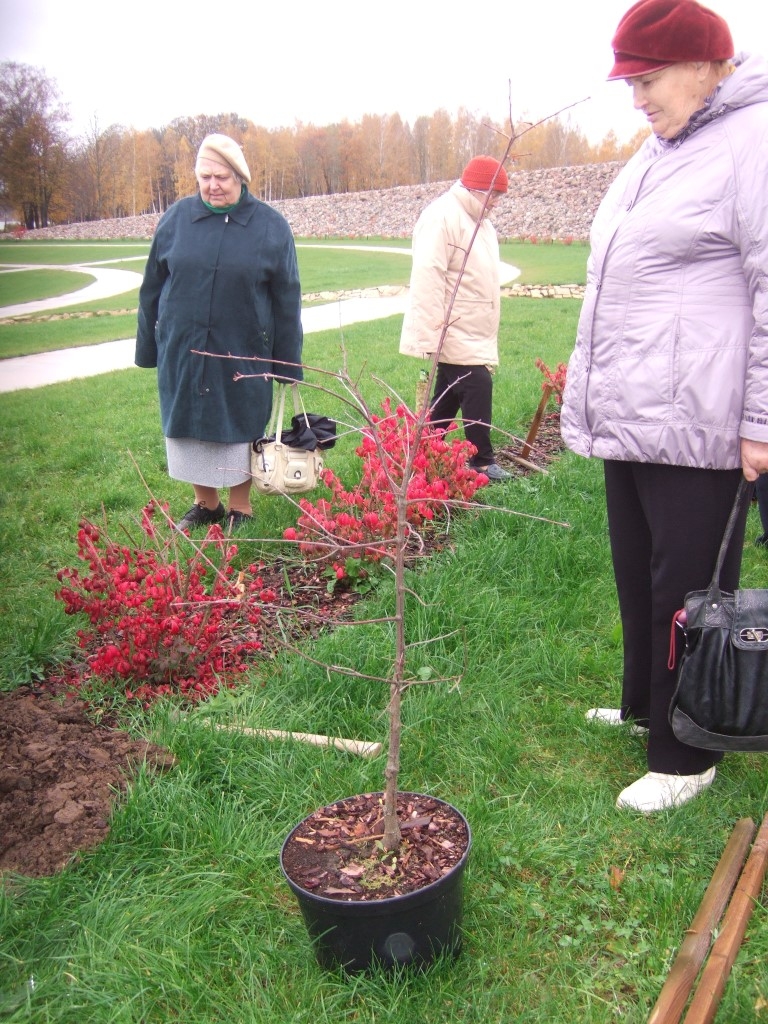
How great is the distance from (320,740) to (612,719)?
101cm

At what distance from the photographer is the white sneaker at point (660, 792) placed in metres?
2.64

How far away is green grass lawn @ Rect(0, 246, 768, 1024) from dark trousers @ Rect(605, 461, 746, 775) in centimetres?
17

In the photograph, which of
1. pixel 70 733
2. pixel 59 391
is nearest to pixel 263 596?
pixel 70 733

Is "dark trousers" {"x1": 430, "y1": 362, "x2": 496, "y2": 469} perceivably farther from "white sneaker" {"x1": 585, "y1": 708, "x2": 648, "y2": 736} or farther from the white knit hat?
"white sneaker" {"x1": 585, "y1": 708, "x2": 648, "y2": 736}

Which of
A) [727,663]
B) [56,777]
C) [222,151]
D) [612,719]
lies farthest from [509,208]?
[56,777]

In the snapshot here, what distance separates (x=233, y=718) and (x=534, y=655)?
3.99 feet

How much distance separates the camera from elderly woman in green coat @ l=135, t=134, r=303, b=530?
14.8 ft

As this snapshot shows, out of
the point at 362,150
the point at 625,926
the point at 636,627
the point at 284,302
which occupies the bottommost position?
the point at 625,926

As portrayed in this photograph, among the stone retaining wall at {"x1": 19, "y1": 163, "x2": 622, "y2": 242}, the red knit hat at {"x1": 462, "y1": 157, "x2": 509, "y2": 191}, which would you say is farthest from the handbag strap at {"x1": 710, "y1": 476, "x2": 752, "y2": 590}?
the stone retaining wall at {"x1": 19, "y1": 163, "x2": 622, "y2": 242}

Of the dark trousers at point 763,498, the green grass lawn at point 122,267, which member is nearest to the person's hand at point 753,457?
the green grass lawn at point 122,267

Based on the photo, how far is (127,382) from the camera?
990cm

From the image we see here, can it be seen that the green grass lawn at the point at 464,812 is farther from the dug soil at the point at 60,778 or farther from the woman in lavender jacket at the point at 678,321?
the woman in lavender jacket at the point at 678,321

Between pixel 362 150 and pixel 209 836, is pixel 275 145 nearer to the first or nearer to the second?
pixel 362 150

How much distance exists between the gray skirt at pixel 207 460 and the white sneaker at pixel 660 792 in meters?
2.83
